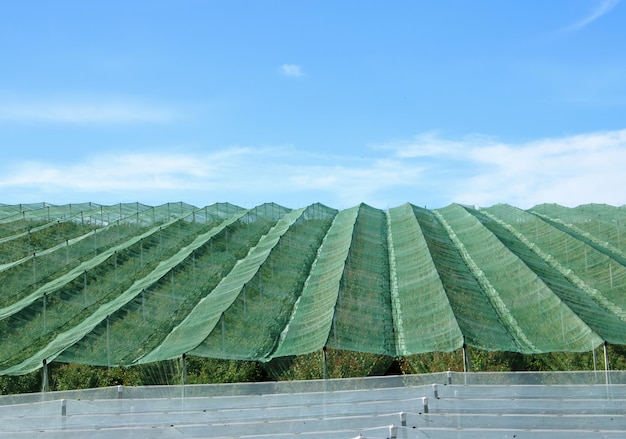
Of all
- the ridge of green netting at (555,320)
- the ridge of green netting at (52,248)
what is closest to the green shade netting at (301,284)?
the ridge of green netting at (555,320)

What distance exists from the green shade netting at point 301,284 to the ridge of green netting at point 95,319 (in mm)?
104

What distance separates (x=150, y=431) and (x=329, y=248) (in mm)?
18984

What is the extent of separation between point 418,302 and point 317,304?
266 cm

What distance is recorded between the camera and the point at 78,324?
→ 74.3ft

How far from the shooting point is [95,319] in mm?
21766

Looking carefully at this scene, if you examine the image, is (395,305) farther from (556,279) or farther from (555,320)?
(556,279)

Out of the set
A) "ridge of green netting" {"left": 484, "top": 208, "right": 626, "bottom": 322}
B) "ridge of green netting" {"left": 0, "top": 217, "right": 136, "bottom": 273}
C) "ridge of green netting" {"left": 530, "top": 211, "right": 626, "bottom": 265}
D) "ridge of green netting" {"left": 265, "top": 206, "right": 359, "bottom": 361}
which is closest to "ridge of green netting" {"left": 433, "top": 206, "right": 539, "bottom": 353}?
"ridge of green netting" {"left": 484, "top": 208, "right": 626, "bottom": 322}

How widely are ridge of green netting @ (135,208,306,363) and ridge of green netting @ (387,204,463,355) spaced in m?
4.35

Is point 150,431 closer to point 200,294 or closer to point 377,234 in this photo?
point 200,294

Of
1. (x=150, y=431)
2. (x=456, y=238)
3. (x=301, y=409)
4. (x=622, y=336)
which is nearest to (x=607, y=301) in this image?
(x=622, y=336)

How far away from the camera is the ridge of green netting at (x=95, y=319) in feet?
61.4

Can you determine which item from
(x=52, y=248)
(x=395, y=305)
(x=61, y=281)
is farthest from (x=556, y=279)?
(x=52, y=248)

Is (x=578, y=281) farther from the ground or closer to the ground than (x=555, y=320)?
farther from the ground

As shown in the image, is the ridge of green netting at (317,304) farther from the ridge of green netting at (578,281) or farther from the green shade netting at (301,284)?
the ridge of green netting at (578,281)
